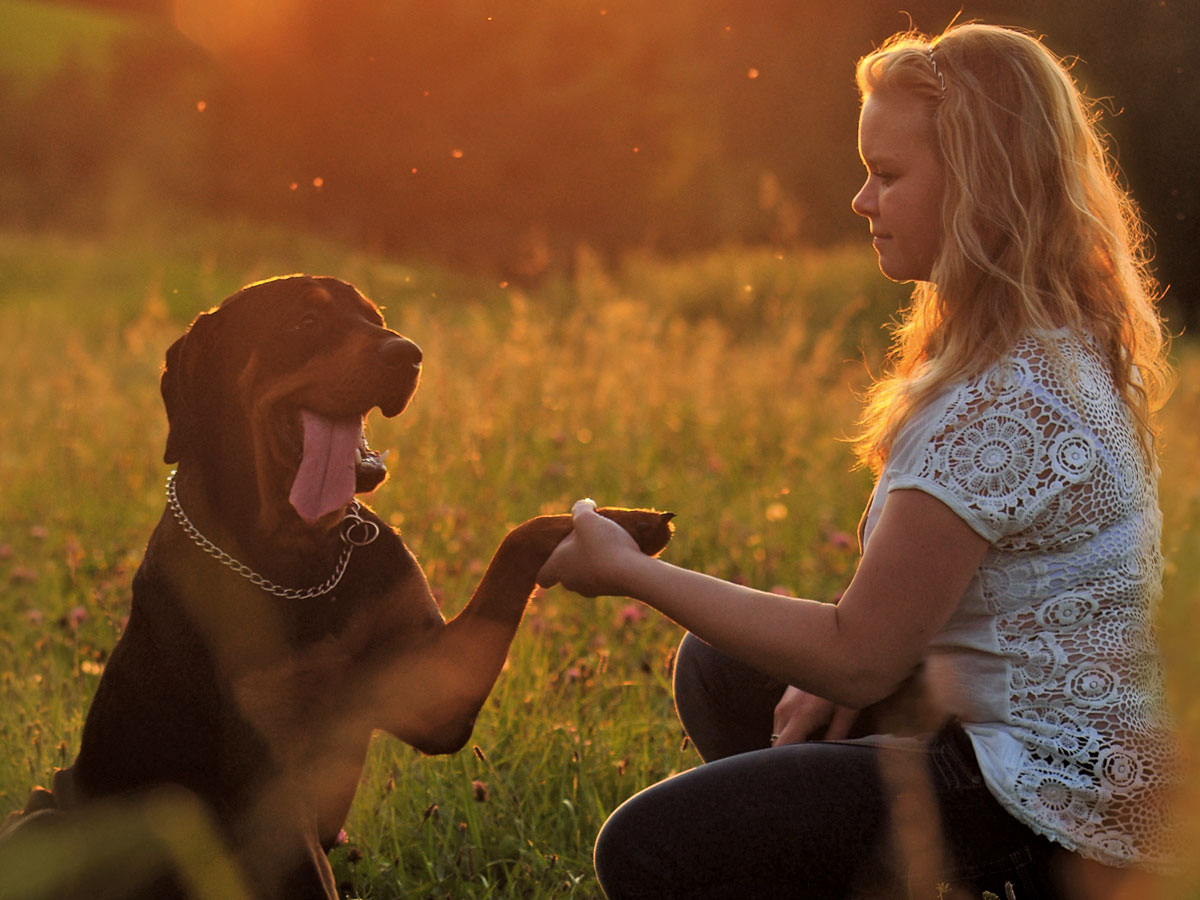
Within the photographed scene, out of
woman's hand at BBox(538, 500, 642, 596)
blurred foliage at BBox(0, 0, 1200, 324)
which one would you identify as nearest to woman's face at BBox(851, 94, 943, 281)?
woman's hand at BBox(538, 500, 642, 596)

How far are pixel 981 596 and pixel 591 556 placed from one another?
641 mm

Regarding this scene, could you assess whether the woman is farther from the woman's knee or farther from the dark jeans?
the woman's knee

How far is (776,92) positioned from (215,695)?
1870 centimetres

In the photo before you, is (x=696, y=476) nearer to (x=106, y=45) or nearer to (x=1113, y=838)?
(x=1113, y=838)

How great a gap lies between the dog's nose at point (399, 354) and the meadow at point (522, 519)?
887mm

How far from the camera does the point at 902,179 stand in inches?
81.0

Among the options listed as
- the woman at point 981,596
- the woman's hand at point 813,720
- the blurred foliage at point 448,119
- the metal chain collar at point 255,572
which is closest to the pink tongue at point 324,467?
the metal chain collar at point 255,572

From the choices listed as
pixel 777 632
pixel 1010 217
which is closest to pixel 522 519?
pixel 777 632

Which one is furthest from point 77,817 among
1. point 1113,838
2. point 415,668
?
point 1113,838

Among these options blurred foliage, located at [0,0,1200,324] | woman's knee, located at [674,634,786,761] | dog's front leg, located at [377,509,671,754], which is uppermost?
blurred foliage, located at [0,0,1200,324]

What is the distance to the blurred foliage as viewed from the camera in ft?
62.7

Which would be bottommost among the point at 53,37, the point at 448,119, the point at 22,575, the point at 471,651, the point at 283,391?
the point at 471,651

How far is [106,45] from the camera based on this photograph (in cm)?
2694

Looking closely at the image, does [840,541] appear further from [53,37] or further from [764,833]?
[53,37]
